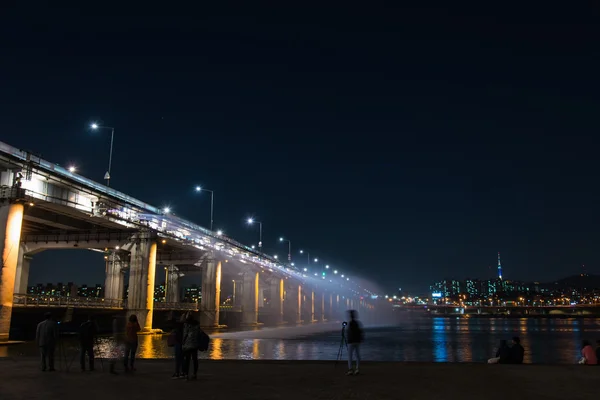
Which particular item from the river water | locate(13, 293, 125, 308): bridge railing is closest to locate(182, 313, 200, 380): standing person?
the river water

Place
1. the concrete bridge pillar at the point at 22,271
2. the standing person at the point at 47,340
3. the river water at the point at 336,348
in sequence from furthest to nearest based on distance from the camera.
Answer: the concrete bridge pillar at the point at 22,271 < the river water at the point at 336,348 < the standing person at the point at 47,340

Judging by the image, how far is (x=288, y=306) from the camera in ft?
474

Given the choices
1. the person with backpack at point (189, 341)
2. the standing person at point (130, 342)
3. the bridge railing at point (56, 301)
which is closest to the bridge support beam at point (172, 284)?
the bridge railing at point (56, 301)

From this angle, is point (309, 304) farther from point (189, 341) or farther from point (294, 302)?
point (189, 341)

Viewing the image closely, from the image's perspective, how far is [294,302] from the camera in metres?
144

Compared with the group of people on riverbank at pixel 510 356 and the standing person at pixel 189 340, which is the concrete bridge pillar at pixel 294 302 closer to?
the group of people on riverbank at pixel 510 356

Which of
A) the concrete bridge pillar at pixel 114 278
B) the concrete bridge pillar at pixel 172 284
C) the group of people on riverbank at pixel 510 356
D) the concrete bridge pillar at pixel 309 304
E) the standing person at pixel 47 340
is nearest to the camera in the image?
the standing person at pixel 47 340

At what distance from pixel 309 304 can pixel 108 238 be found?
106947mm

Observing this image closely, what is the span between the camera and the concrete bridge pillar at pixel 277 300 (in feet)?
368

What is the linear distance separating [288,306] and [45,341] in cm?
12963

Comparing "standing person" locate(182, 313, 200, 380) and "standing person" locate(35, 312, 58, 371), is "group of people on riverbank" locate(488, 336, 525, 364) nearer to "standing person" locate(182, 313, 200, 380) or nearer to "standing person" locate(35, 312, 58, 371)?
"standing person" locate(182, 313, 200, 380)

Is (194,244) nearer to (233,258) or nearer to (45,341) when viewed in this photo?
(233,258)

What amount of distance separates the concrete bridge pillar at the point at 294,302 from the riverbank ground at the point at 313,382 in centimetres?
11689

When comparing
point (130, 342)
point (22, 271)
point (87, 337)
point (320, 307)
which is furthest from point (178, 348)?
point (320, 307)
